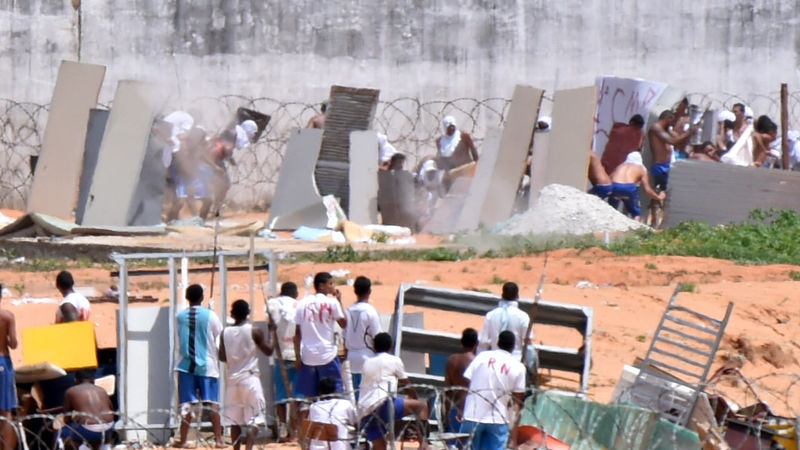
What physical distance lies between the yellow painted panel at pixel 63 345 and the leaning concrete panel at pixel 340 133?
10.3 m

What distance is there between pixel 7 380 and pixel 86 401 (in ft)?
2.60

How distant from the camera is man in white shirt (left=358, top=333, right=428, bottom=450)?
10.3 metres

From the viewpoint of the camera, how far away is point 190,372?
39.5 ft

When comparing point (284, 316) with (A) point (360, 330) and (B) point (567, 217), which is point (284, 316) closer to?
(A) point (360, 330)

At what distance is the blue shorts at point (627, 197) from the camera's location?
2120 centimetres

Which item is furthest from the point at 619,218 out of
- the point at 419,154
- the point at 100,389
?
the point at 100,389

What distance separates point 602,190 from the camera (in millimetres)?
21312

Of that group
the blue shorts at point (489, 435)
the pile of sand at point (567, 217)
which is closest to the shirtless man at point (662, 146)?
the pile of sand at point (567, 217)

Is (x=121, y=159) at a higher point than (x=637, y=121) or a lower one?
lower

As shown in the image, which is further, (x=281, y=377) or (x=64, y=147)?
(x=64, y=147)

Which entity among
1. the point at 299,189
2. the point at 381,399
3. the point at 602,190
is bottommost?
the point at 299,189

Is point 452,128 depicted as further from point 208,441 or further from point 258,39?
point 208,441

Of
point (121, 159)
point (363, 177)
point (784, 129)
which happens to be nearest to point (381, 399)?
point (121, 159)

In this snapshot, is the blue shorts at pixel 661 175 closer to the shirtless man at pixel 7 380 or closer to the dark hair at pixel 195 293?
the dark hair at pixel 195 293
